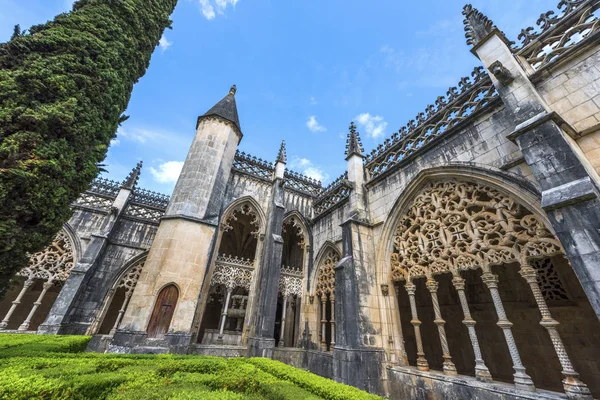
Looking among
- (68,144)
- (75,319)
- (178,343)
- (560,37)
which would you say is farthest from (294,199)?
(75,319)

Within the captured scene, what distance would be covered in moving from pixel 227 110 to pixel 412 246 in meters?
10.1

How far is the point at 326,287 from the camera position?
30.1 ft

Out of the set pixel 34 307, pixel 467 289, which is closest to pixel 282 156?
pixel 467 289

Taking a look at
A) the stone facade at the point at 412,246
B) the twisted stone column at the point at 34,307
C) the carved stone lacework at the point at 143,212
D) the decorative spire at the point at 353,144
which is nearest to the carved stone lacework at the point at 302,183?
the stone facade at the point at 412,246

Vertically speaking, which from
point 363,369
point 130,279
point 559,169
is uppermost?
point 559,169

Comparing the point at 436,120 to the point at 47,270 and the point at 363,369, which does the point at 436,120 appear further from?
the point at 47,270

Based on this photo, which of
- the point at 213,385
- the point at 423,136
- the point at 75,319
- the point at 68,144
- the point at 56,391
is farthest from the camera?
the point at 75,319

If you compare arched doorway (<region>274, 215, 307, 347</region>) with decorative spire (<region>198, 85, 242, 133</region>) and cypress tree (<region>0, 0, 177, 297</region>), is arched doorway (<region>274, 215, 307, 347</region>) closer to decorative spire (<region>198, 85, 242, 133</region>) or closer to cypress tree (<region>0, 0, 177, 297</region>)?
decorative spire (<region>198, 85, 242, 133</region>)

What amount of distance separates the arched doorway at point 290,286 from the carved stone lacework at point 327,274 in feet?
3.63

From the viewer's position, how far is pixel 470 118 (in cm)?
550

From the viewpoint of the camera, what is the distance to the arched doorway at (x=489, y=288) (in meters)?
4.09

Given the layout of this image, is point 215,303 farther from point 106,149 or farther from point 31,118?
point 31,118

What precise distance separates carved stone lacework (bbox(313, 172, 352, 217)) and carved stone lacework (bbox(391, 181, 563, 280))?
3268mm

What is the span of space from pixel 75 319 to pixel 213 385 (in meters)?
10.2
